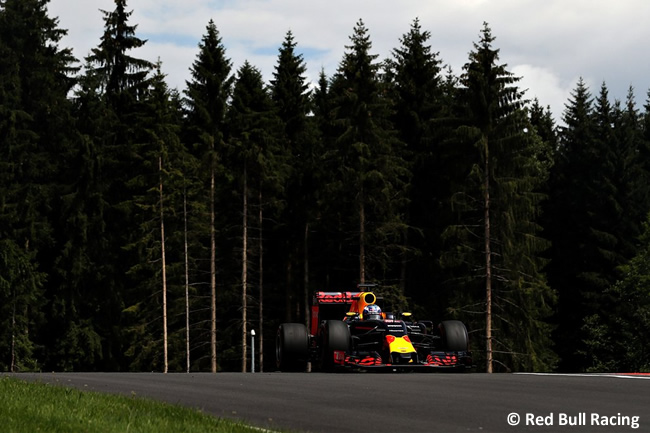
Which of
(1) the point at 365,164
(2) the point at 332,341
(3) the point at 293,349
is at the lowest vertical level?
(3) the point at 293,349

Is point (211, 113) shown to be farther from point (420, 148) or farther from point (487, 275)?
point (487, 275)

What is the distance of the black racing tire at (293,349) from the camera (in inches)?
1018

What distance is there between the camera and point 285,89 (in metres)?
69.2

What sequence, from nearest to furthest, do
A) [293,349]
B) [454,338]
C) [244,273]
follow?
[454,338] → [293,349] → [244,273]

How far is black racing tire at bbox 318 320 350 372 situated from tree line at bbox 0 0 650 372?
2358 centimetres

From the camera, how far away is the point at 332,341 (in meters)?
24.8

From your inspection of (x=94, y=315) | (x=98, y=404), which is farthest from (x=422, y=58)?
(x=98, y=404)

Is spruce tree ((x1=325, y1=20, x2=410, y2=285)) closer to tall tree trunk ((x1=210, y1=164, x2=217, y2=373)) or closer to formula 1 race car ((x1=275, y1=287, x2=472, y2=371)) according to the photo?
tall tree trunk ((x1=210, y1=164, x2=217, y2=373))

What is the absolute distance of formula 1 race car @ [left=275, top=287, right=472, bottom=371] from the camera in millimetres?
24797

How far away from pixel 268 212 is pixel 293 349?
36894 mm

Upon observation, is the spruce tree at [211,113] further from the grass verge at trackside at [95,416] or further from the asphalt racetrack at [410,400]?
the grass verge at trackside at [95,416]

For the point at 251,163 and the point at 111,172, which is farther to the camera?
the point at 111,172

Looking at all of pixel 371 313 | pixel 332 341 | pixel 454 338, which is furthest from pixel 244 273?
pixel 332 341

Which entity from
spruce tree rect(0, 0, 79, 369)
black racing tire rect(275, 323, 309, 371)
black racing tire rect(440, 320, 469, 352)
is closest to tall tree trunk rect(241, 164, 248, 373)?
spruce tree rect(0, 0, 79, 369)
